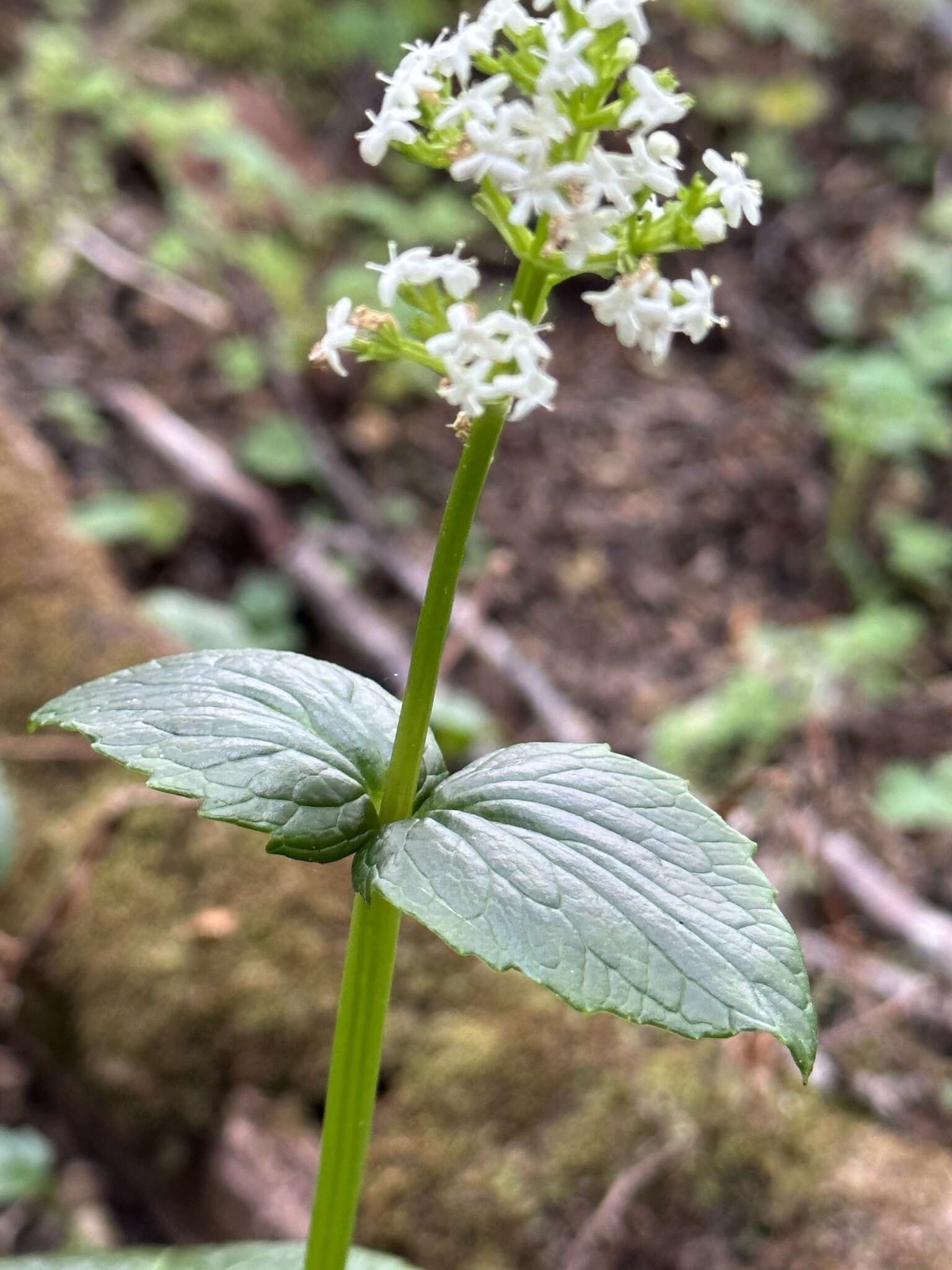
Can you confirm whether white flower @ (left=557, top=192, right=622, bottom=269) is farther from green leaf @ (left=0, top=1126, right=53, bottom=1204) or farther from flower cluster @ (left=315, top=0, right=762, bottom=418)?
green leaf @ (left=0, top=1126, right=53, bottom=1204)

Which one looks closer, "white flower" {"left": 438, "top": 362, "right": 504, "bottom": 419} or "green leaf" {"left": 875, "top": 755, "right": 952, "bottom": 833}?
"white flower" {"left": 438, "top": 362, "right": 504, "bottom": 419}

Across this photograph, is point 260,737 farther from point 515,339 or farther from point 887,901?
point 887,901

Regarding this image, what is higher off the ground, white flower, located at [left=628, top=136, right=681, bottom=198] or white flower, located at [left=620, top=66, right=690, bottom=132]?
white flower, located at [left=620, top=66, right=690, bottom=132]

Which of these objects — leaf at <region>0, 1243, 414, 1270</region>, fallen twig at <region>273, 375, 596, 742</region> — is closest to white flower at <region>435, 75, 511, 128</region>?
leaf at <region>0, 1243, 414, 1270</region>

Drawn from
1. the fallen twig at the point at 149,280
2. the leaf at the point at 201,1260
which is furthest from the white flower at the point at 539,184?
the fallen twig at the point at 149,280

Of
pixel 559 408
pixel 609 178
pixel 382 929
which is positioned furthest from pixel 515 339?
pixel 559 408

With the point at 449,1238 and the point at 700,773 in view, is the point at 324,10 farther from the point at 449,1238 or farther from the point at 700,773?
the point at 449,1238

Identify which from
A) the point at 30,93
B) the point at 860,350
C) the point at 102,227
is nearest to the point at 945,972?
the point at 860,350
